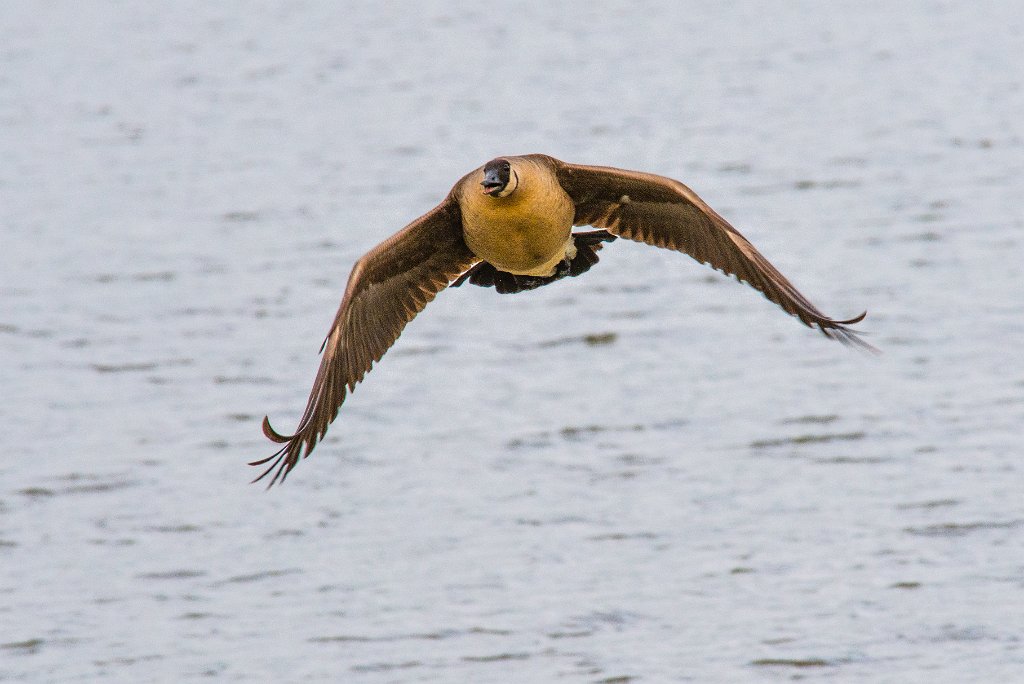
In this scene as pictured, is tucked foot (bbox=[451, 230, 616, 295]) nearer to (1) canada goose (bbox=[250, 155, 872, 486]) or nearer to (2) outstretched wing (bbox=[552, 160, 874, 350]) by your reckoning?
(1) canada goose (bbox=[250, 155, 872, 486])

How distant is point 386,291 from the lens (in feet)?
30.0

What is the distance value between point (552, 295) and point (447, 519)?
4353 mm

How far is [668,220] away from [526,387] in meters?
4.80

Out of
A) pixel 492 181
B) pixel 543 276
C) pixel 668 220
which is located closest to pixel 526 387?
pixel 668 220

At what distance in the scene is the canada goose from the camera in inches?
328

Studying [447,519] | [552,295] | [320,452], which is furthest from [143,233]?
[447,519]

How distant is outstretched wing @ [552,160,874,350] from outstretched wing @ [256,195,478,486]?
0.62 m

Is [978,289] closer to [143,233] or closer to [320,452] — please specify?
[320,452]

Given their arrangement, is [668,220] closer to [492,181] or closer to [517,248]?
[517,248]

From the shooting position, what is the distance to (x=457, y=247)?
9.17 meters

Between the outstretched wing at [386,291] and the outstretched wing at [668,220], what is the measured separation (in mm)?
624

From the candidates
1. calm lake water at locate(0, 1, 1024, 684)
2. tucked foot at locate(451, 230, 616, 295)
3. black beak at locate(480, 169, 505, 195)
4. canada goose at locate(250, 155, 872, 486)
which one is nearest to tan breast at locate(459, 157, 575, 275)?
canada goose at locate(250, 155, 872, 486)

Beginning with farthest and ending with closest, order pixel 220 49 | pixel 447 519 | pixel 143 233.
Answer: pixel 220 49 → pixel 143 233 → pixel 447 519

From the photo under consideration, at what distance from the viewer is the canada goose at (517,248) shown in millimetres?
8320
